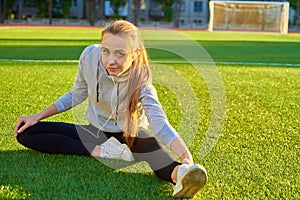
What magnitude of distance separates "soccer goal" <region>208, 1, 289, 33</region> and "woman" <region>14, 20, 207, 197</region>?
27.0m

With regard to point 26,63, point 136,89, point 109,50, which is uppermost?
point 109,50

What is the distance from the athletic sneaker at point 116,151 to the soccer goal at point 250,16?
1068 inches

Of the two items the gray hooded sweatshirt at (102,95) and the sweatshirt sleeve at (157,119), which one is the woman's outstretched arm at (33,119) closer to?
the gray hooded sweatshirt at (102,95)

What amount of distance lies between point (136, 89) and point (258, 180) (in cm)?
71

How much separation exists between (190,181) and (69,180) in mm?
567

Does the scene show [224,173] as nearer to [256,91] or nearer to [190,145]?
[190,145]

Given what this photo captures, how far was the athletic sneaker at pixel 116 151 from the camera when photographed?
9.97 feet

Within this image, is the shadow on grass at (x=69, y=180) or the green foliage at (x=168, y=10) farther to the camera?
the green foliage at (x=168, y=10)

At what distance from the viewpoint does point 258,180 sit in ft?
9.15

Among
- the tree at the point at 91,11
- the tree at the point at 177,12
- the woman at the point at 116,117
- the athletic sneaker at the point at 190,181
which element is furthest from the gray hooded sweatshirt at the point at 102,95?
the tree at the point at 177,12

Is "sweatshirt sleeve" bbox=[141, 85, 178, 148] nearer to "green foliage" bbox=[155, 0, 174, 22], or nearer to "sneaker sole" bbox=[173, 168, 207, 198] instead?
"sneaker sole" bbox=[173, 168, 207, 198]

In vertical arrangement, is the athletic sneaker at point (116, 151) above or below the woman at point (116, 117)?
below

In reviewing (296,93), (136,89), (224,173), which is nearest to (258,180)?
(224,173)

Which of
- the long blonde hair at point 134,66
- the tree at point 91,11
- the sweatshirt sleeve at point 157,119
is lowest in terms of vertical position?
the tree at point 91,11
